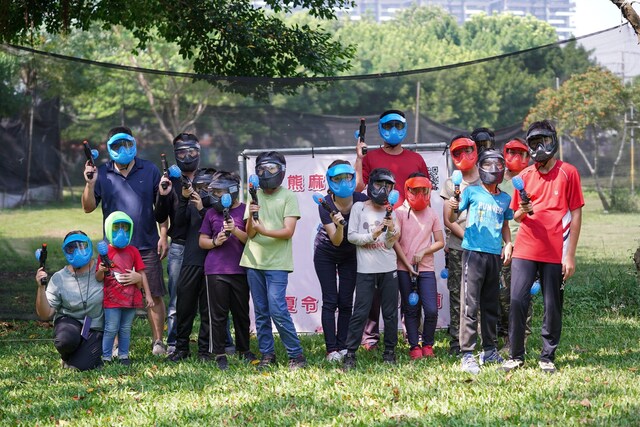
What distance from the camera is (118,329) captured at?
25.5 feet

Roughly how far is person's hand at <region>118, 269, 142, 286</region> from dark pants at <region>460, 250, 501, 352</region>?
2.56m

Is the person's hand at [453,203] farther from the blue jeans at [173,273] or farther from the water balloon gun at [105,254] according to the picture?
the water balloon gun at [105,254]

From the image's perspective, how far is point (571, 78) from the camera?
12109mm

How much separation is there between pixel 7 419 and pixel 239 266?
218cm

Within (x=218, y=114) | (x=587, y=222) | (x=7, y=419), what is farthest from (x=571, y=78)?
(x=7, y=419)

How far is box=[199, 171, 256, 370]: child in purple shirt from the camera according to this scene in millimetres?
7531

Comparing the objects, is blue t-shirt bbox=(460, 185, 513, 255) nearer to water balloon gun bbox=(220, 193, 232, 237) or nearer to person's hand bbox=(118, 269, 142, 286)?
water balloon gun bbox=(220, 193, 232, 237)

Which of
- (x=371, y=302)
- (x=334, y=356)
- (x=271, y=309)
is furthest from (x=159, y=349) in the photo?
(x=371, y=302)

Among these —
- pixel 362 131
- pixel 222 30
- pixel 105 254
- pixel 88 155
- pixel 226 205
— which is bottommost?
pixel 105 254

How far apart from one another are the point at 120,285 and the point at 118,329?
1.20 feet

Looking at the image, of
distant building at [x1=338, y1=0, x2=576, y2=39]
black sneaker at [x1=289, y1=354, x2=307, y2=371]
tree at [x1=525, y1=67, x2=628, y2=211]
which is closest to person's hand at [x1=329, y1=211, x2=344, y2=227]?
black sneaker at [x1=289, y1=354, x2=307, y2=371]

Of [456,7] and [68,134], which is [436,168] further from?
[456,7]

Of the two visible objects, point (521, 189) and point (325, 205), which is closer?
point (521, 189)

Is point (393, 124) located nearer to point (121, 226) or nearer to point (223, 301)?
point (223, 301)
